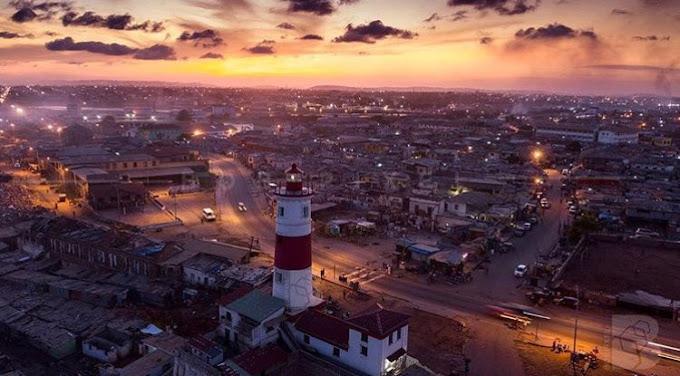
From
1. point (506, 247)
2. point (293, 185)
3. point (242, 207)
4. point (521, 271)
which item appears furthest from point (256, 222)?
point (293, 185)

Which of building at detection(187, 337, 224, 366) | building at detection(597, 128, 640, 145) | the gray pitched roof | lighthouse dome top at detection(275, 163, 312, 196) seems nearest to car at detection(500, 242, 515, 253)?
lighthouse dome top at detection(275, 163, 312, 196)

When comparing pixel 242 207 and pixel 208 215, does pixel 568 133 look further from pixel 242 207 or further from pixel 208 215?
pixel 208 215

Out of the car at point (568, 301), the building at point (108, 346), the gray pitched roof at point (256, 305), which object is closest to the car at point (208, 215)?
the building at point (108, 346)

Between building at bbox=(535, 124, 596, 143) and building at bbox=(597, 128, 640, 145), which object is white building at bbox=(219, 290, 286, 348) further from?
building at bbox=(597, 128, 640, 145)

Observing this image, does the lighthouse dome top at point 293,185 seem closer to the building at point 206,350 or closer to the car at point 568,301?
the building at point 206,350

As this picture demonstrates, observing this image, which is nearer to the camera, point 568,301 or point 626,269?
point 568,301

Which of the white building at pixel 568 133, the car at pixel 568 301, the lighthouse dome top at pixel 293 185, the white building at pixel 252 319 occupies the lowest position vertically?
the car at pixel 568 301
